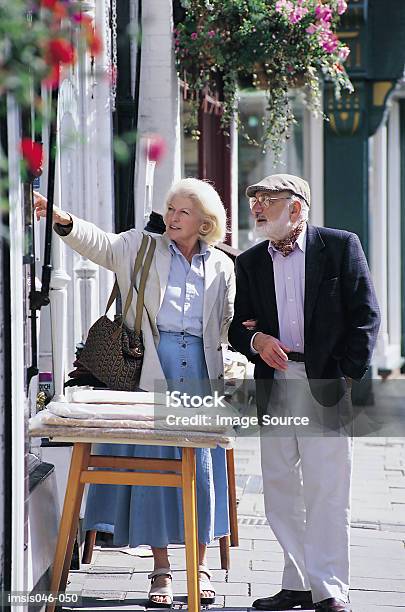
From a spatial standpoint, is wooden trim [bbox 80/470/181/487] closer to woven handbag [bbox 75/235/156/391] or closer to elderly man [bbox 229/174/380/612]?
woven handbag [bbox 75/235/156/391]

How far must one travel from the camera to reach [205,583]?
4.38m

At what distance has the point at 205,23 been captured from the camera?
6395 mm

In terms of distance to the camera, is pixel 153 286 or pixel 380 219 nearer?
pixel 153 286

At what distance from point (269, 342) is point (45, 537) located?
107cm

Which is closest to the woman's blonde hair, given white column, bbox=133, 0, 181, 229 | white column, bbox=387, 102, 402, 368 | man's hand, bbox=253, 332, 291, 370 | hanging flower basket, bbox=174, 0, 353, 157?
man's hand, bbox=253, 332, 291, 370

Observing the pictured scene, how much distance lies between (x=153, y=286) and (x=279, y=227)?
1.74 feet

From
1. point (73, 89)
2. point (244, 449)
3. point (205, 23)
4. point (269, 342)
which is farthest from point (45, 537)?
point (244, 449)

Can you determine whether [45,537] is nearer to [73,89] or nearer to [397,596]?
[397,596]

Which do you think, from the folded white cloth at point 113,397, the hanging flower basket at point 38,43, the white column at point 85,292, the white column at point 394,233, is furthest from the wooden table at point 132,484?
the white column at point 394,233

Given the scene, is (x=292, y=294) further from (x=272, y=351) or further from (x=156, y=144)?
(x=156, y=144)

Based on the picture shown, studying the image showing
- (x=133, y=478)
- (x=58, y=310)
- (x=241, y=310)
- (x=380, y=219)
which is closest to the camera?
(x=133, y=478)

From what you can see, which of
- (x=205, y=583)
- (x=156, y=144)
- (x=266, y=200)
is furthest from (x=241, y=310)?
(x=156, y=144)

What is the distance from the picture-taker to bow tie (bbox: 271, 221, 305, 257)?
4188mm

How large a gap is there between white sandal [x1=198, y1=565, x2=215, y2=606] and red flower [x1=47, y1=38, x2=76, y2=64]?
2853 mm
